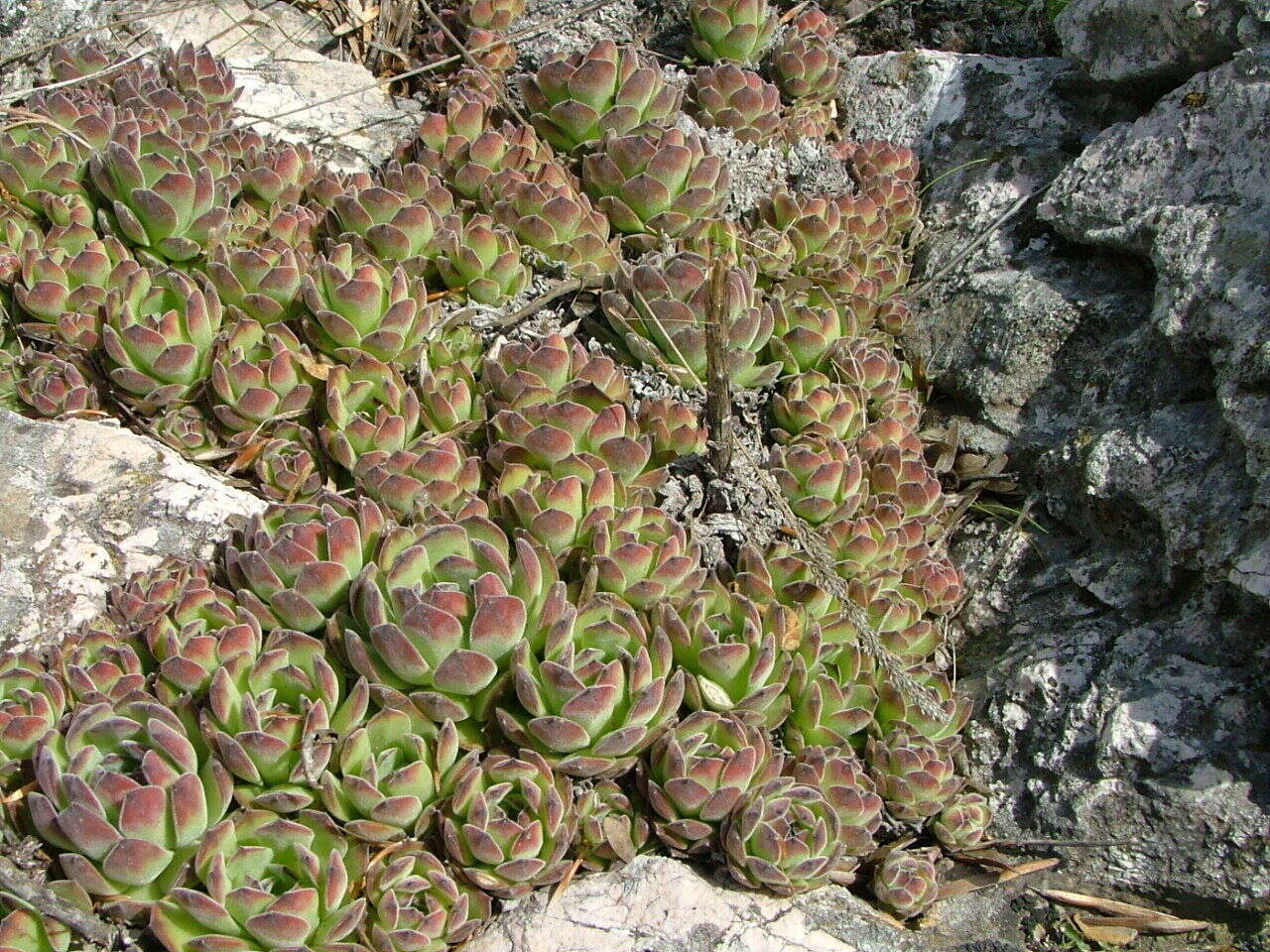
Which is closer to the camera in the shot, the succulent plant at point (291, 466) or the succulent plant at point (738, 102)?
the succulent plant at point (291, 466)

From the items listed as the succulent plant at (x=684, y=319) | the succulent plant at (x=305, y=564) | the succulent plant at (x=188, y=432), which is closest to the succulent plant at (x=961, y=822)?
the succulent plant at (x=684, y=319)

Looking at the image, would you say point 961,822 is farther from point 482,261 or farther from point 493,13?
point 493,13

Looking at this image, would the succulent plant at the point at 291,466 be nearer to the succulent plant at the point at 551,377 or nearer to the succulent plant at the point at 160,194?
the succulent plant at the point at 551,377

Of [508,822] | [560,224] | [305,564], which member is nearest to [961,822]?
[508,822]

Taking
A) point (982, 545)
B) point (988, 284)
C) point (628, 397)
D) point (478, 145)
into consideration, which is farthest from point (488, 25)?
point (982, 545)

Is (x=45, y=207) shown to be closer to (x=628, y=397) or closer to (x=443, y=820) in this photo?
(x=628, y=397)

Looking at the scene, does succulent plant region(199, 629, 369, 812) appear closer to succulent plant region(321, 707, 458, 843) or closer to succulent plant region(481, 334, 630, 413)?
succulent plant region(321, 707, 458, 843)
